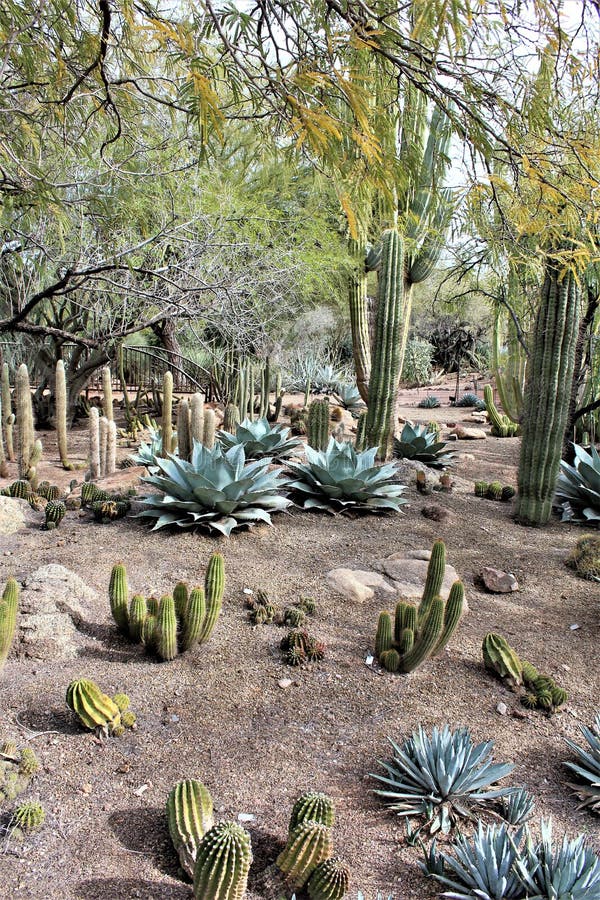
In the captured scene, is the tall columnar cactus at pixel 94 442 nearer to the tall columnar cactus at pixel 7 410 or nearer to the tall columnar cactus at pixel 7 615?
the tall columnar cactus at pixel 7 410

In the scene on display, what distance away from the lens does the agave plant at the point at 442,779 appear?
266 cm

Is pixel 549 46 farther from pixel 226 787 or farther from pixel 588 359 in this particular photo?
pixel 588 359

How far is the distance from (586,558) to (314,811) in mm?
3589

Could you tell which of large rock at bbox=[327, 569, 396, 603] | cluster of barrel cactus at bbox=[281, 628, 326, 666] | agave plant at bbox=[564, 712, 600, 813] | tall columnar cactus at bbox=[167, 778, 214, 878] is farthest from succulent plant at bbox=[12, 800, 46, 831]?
large rock at bbox=[327, 569, 396, 603]

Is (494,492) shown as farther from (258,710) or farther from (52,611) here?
(52,611)

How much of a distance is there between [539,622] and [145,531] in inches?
114

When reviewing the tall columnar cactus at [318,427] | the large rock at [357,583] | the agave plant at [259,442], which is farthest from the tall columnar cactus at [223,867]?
the tall columnar cactus at [318,427]

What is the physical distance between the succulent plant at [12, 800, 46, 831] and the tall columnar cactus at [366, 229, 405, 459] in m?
6.20

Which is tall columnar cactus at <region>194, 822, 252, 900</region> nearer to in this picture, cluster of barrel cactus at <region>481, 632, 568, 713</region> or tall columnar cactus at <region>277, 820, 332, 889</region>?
tall columnar cactus at <region>277, 820, 332, 889</region>

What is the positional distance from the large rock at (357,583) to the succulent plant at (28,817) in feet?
7.88

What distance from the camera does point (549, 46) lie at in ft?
7.96

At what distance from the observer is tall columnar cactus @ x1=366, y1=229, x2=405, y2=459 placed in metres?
8.33

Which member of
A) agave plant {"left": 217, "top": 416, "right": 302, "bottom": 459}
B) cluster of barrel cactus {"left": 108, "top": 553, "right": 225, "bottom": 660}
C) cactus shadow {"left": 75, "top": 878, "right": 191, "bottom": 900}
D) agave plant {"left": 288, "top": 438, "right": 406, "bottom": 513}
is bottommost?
cactus shadow {"left": 75, "top": 878, "right": 191, "bottom": 900}

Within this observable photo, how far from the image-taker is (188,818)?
2.37 meters
